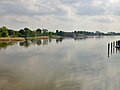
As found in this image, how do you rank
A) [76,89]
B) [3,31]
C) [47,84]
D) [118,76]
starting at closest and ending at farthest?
1. [76,89]
2. [47,84]
3. [118,76]
4. [3,31]

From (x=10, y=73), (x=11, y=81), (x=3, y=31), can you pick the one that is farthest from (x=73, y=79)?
(x=3, y=31)

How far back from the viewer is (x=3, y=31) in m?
118

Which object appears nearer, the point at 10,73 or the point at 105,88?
the point at 105,88

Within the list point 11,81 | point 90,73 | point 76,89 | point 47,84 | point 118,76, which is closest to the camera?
point 76,89

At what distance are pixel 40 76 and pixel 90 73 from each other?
18.3 feet

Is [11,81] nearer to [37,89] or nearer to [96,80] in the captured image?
[37,89]

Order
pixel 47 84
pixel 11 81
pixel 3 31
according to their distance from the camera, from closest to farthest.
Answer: pixel 47 84
pixel 11 81
pixel 3 31

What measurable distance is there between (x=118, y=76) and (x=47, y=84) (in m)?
7.92

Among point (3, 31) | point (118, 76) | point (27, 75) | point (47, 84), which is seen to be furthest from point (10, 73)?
point (3, 31)

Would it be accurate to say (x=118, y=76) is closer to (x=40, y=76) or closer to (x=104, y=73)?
(x=104, y=73)

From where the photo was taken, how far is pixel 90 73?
27047mm

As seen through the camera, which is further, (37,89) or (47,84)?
(47,84)

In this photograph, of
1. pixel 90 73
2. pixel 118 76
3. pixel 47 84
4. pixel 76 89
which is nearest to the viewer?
pixel 76 89

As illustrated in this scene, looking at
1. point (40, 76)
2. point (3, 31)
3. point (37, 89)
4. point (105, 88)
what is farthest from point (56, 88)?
point (3, 31)
